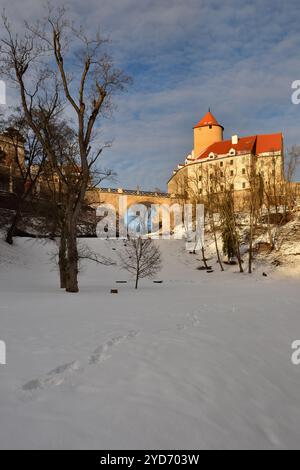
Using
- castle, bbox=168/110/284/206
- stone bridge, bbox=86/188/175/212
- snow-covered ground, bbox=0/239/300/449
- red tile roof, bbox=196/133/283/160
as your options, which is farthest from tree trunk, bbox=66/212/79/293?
red tile roof, bbox=196/133/283/160

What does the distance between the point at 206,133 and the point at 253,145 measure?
1420 cm

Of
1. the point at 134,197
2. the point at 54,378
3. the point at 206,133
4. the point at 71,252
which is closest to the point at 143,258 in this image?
the point at 71,252

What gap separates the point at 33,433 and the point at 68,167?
1790 centimetres

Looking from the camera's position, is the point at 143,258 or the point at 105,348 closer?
the point at 105,348

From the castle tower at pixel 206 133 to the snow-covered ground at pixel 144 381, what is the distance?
83.7 metres

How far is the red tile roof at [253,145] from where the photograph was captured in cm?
7944

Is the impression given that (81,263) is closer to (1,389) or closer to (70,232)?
(70,232)

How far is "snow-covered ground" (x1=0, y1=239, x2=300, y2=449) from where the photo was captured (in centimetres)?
374

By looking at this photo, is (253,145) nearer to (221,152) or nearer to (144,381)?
(221,152)

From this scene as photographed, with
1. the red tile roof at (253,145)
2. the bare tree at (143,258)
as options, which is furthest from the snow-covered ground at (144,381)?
the red tile roof at (253,145)

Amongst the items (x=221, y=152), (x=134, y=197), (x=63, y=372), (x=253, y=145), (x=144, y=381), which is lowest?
(x=144, y=381)

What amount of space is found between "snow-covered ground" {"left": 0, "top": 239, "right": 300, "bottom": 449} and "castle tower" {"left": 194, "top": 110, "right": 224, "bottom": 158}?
83.7 metres

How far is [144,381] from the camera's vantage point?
5016 mm
